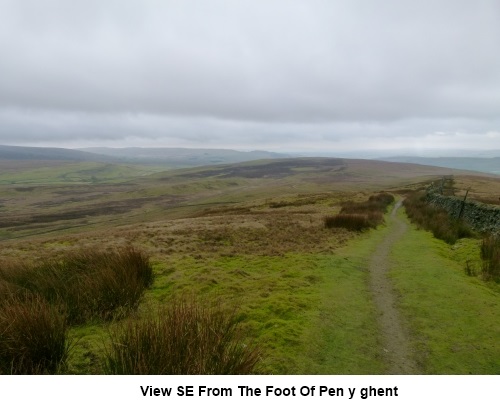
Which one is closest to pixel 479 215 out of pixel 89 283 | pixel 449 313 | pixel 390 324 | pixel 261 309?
pixel 449 313

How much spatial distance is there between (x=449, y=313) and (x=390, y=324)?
1.74 meters

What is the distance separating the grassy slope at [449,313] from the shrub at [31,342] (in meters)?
5.89

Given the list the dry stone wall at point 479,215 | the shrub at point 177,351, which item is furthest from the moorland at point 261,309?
the dry stone wall at point 479,215

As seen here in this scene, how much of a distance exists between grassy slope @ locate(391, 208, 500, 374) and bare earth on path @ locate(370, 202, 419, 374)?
0.22m

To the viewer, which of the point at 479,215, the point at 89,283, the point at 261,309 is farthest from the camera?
the point at 479,215

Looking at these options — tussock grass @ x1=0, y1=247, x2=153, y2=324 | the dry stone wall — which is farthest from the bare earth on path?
Result: the dry stone wall

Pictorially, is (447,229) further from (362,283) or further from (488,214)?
(362,283)

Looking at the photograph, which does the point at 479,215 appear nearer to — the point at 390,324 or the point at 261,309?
the point at 390,324

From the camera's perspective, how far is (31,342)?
4559 mm

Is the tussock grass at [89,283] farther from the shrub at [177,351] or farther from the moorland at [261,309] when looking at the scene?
the shrub at [177,351]

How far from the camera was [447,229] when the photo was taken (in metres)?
19.1

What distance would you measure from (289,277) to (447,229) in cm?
1345
